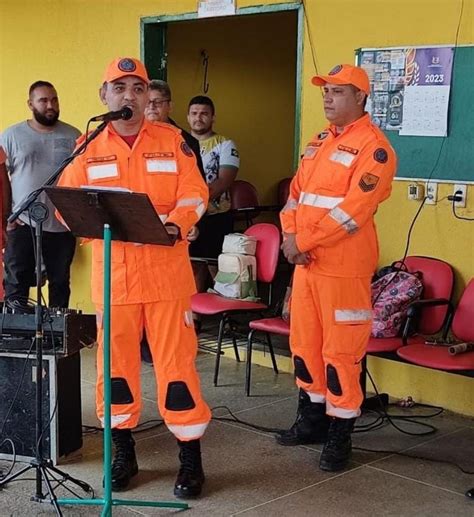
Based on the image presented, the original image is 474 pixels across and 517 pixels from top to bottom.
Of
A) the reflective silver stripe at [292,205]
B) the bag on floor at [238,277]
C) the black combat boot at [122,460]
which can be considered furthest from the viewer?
the bag on floor at [238,277]

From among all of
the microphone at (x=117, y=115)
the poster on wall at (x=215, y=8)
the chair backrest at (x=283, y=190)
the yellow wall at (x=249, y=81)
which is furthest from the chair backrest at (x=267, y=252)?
the chair backrest at (x=283, y=190)

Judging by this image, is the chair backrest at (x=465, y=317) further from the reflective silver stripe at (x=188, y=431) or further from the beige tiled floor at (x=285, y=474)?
the reflective silver stripe at (x=188, y=431)

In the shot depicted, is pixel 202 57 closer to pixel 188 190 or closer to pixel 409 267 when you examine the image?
pixel 409 267

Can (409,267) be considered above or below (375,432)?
above

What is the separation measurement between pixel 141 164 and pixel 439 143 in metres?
1.84

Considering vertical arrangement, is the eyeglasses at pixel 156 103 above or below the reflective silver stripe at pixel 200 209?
above

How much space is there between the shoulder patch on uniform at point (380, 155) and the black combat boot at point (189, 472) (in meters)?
1.40

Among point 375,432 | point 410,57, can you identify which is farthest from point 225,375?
point 410,57

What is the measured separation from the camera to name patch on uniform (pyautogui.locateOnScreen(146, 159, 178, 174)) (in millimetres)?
3529

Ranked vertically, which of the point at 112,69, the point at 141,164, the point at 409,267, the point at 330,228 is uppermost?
the point at 112,69

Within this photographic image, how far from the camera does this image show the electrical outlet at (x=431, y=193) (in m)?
4.70

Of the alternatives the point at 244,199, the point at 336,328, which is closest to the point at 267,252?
the point at 336,328

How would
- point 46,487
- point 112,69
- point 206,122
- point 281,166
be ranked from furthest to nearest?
1. point 281,166
2. point 206,122
3. point 46,487
4. point 112,69

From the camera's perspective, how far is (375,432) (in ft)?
14.7
